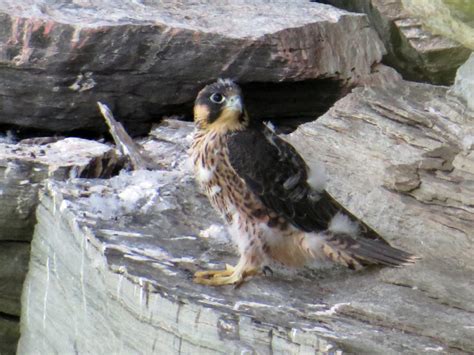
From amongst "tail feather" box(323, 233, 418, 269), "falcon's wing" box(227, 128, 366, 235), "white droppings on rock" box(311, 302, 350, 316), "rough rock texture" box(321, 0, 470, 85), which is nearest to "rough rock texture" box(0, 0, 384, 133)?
"rough rock texture" box(321, 0, 470, 85)

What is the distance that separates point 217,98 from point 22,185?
1.14m

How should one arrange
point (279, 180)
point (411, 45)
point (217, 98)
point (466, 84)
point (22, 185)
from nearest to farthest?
point (279, 180) → point (217, 98) → point (22, 185) → point (466, 84) → point (411, 45)

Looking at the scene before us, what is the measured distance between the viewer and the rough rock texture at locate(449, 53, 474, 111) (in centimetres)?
573

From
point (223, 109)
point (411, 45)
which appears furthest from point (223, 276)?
point (411, 45)

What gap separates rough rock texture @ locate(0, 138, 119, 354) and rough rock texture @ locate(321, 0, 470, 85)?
1.80 meters

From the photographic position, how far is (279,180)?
482 centimetres

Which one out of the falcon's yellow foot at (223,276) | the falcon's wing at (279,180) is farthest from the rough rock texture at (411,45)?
the falcon's yellow foot at (223,276)

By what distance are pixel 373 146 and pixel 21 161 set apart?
65.4 inches

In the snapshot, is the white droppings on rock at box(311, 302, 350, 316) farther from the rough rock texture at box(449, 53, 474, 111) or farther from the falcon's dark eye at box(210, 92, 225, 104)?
the rough rock texture at box(449, 53, 474, 111)

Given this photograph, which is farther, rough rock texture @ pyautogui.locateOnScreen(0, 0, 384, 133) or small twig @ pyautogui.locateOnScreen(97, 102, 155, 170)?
rough rock texture @ pyautogui.locateOnScreen(0, 0, 384, 133)

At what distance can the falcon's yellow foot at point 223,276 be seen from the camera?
4641 millimetres

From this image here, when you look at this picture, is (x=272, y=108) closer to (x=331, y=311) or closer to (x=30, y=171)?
(x=30, y=171)

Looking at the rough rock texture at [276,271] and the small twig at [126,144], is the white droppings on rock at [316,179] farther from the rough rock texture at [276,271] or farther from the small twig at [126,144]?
the small twig at [126,144]

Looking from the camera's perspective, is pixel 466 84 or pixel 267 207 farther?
pixel 466 84
